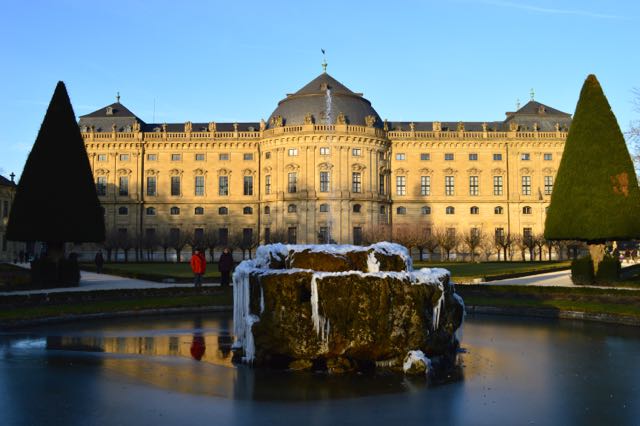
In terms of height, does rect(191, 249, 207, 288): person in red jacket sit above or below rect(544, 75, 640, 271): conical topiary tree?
below

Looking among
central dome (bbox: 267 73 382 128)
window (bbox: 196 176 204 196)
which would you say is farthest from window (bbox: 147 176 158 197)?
central dome (bbox: 267 73 382 128)

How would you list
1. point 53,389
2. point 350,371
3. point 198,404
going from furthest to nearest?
point 350,371
point 53,389
point 198,404

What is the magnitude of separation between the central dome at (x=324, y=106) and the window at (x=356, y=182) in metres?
5.14

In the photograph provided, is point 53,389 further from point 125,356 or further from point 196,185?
point 196,185

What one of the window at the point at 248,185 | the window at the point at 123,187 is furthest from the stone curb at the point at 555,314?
the window at the point at 123,187

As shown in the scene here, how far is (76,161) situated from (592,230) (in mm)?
20769

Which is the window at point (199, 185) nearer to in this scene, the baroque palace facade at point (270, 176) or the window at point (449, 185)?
the baroque palace facade at point (270, 176)

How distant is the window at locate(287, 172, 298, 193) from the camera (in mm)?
62281

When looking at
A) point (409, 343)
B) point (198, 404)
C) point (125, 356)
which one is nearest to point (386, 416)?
point (198, 404)

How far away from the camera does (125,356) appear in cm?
1221

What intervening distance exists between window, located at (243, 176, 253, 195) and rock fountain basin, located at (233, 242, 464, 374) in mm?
55662

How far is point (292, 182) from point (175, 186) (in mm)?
13765

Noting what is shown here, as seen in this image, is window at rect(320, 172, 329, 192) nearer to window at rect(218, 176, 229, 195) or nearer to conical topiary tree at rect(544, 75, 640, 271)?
window at rect(218, 176, 229, 195)

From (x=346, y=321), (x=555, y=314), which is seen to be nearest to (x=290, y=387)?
(x=346, y=321)
